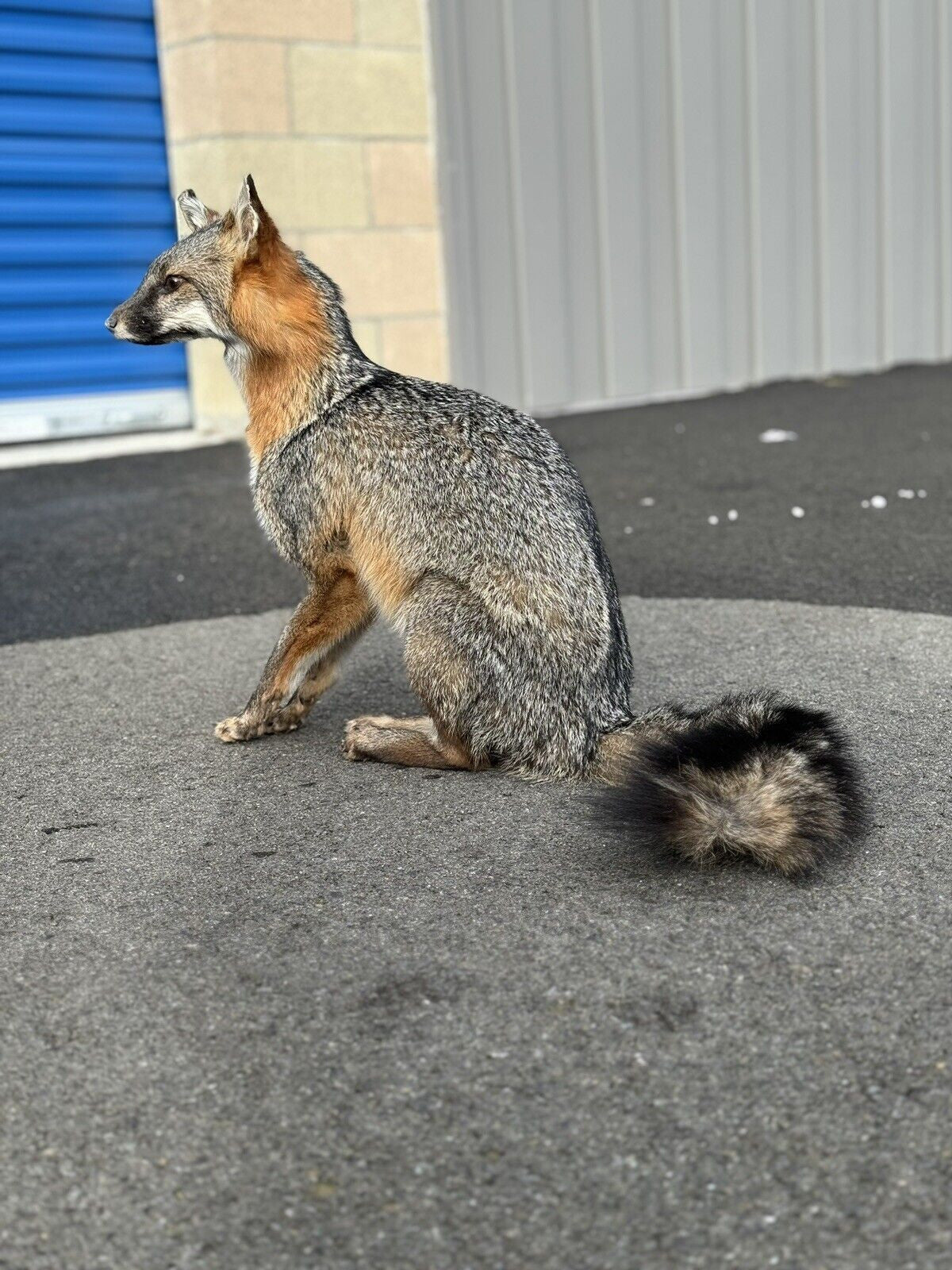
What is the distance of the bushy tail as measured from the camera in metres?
2.99

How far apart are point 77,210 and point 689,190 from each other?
4.92m

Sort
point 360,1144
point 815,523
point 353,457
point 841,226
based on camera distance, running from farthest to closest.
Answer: point 841,226 → point 815,523 → point 353,457 → point 360,1144

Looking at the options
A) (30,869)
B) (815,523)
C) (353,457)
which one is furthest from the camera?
(815,523)

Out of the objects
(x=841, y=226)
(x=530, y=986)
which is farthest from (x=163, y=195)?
(x=530, y=986)

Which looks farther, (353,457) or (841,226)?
(841,226)

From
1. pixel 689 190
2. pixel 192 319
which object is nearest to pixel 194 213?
pixel 192 319

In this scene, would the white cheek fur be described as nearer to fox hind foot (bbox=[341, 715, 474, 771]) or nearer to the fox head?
the fox head

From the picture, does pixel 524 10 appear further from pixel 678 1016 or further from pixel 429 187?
pixel 678 1016

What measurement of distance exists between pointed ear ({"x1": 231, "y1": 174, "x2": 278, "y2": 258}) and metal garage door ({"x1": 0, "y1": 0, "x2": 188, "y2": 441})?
6029 mm

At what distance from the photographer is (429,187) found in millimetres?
10500

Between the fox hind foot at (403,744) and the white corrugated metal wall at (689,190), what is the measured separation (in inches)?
287

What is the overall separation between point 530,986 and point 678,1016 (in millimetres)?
274

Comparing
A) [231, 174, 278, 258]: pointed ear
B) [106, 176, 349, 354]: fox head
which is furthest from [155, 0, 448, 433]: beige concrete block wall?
[231, 174, 278, 258]: pointed ear

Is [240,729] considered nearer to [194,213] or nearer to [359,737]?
[359,737]
